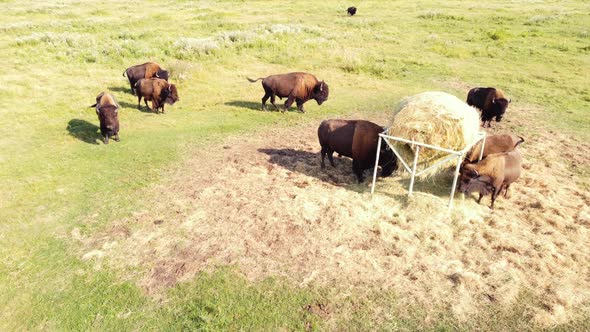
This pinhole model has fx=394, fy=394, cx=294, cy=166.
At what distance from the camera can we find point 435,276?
7059mm

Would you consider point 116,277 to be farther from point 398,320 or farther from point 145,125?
point 145,125

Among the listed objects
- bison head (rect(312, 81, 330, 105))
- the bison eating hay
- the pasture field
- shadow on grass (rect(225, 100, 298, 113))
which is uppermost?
the bison eating hay

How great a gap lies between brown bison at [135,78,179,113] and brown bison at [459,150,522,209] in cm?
1125

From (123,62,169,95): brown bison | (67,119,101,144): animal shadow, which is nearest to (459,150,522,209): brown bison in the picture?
(67,119,101,144): animal shadow

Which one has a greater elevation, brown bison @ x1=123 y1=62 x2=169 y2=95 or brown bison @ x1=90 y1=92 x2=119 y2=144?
brown bison @ x1=123 y1=62 x2=169 y2=95

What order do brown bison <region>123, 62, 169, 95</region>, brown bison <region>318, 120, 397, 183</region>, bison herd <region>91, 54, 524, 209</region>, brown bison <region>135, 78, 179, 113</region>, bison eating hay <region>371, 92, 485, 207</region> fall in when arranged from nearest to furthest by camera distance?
bison eating hay <region>371, 92, 485, 207</region> < bison herd <region>91, 54, 524, 209</region> < brown bison <region>318, 120, 397, 183</region> < brown bison <region>135, 78, 179, 113</region> < brown bison <region>123, 62, 169, 95</region>

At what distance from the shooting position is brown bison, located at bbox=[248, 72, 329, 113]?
15.5m

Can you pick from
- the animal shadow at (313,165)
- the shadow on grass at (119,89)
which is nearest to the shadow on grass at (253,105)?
the animal shadow at (313,165)

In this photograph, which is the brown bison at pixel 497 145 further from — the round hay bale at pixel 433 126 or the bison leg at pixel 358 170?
the bison leg at pixel 358 170

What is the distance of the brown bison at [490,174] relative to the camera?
877 centimetres

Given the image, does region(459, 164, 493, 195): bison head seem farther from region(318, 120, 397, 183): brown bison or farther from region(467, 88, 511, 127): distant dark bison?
region(467, 88, 511, 127): distant dark bison

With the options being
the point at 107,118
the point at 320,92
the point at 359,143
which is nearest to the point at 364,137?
the point at 359,143

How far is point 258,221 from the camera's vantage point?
28.2 feet

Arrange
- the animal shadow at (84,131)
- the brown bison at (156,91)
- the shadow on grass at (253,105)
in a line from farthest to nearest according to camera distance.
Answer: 1. the shadow on grass at (253,105)
2. the brown bison at (156,91)
3. the animal shadow at (84,131)
